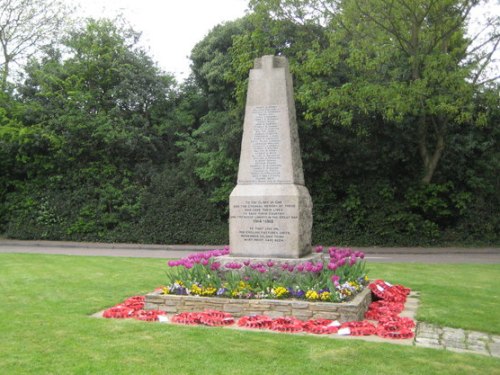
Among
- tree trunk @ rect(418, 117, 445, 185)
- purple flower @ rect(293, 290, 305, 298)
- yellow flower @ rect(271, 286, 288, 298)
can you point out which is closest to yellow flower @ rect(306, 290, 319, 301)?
purple flower @ rect(293, 290, 305, 298)

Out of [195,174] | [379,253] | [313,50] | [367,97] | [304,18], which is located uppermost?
[304,18]

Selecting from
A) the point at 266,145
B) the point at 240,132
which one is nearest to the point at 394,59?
the point at 240,132

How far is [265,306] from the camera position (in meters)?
7.50

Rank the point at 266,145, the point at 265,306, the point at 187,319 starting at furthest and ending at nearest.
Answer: the point at 266,145, the point at 265,306, the point at 187,319

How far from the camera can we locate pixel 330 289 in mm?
7590

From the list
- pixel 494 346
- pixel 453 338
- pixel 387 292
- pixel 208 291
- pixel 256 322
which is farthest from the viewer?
pixel 387 292

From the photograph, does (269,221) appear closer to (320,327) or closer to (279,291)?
(279,291)

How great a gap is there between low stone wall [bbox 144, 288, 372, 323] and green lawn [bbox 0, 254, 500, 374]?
2.77ft

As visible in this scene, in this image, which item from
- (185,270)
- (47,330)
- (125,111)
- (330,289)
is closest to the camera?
(47,330)

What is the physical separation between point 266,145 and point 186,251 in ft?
42.0

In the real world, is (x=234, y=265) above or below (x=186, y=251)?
above

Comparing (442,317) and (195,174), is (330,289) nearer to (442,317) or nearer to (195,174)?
(442,317)

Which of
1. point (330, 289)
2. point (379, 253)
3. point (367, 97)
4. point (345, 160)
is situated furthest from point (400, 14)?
point (330, 289)

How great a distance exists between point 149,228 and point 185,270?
15940mm
